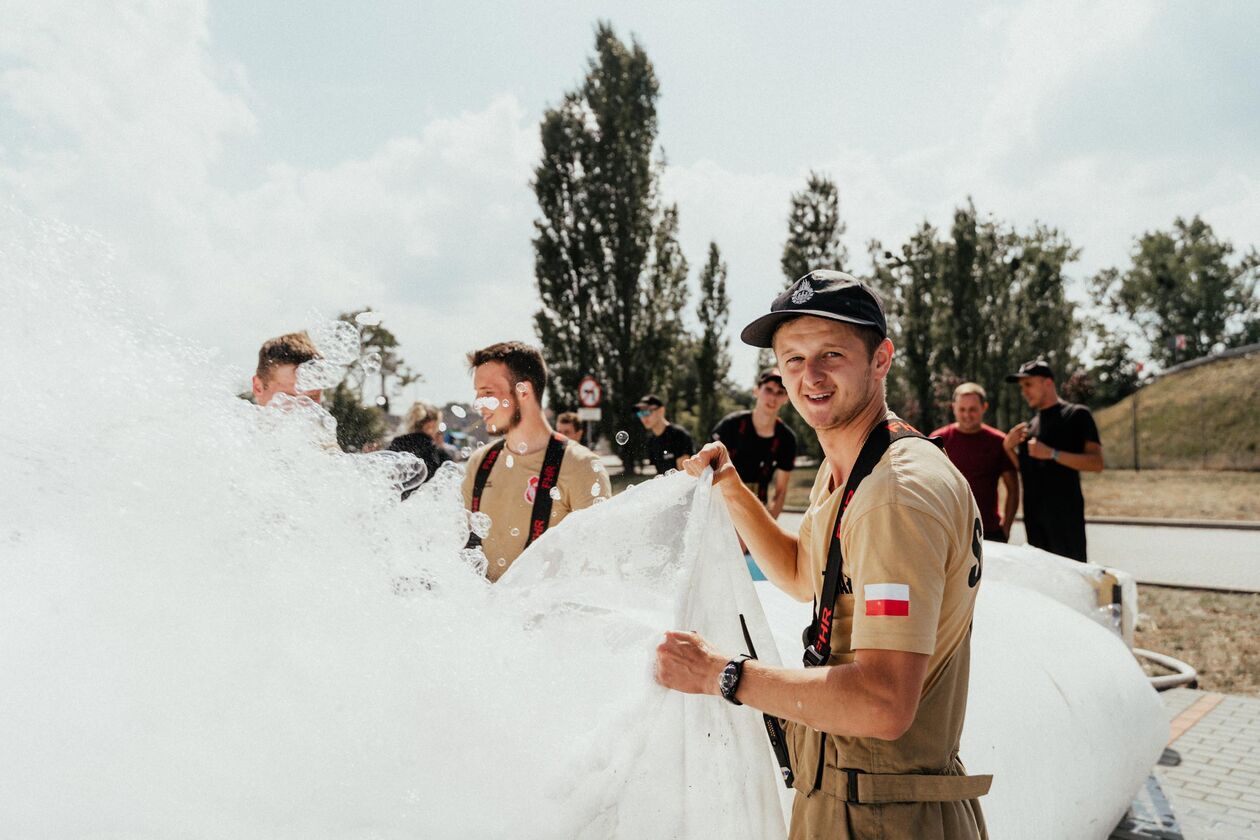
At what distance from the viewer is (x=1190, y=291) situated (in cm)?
6950

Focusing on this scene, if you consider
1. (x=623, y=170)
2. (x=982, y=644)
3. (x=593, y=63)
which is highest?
(x=593, y=63)

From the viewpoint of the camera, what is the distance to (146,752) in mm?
1275

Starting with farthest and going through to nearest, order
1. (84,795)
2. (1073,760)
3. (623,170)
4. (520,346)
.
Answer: (623,170) < (520,346) < (1073,760) < (84,795)

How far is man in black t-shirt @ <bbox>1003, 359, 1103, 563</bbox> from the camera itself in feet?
19.6

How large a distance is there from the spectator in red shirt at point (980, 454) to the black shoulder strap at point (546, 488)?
375 centimetres

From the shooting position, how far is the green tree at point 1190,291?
69.8m

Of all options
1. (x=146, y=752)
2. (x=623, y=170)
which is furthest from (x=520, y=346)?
(x=623, y=170)

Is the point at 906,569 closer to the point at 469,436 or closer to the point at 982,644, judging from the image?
the point at 982,644

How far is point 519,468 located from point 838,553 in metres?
2.09

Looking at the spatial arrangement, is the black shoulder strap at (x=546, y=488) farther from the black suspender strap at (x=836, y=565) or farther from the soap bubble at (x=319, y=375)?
the black suspender strap at (x=836, y=565)

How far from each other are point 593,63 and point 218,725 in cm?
2801

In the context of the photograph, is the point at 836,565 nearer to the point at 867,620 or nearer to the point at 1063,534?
the point at 867,620

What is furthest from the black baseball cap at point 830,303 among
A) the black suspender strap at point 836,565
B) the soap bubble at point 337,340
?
the soap bubble at point 337,340

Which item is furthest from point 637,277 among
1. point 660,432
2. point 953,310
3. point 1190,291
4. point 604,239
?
point 1190,291
